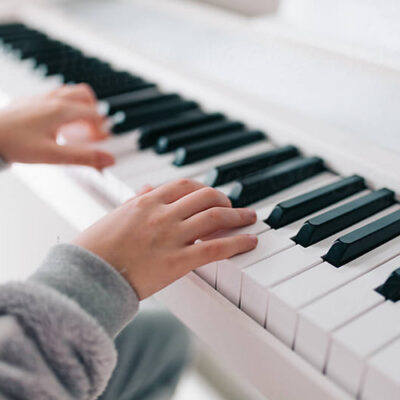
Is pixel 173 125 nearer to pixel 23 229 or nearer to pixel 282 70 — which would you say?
pixel 282 70

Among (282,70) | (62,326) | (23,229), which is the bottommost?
(23,229)

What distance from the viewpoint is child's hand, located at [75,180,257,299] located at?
65cm

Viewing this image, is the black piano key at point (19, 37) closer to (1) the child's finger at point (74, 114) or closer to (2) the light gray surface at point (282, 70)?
(2) the light gray surface at point (282, 70)

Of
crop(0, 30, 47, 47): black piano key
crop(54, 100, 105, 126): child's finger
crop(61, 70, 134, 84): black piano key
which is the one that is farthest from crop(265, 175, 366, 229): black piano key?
crop(0, 30, 47, 47): black piano key

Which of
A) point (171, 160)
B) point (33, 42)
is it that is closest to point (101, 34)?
point (33, 42)

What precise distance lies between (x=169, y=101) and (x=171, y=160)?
226mm

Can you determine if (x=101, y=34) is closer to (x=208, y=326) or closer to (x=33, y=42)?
(x=33, y=42)

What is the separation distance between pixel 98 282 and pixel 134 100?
1.74 ft

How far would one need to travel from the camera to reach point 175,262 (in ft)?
2.13

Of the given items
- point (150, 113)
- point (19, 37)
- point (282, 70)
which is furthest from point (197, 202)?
point (19, 37)

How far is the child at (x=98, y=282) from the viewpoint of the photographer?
1.77 ft

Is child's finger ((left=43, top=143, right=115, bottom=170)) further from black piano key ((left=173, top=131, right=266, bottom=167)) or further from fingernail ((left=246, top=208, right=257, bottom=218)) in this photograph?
fingernail ((left=246, top=208, right=257, bottom=218))

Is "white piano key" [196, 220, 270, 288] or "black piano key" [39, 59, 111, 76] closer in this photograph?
"white piano key" [196, 220, 270, 288]

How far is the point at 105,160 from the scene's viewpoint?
0.87 meters
